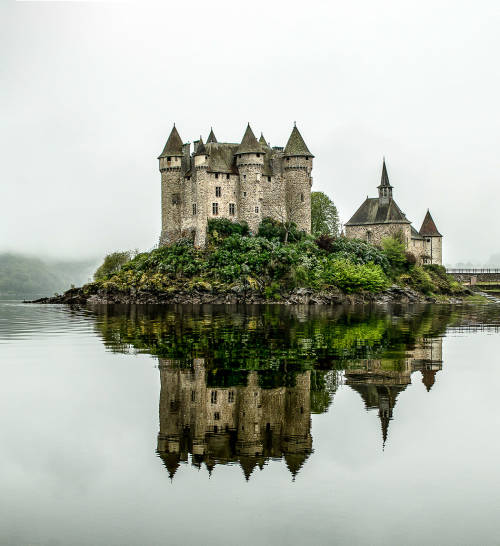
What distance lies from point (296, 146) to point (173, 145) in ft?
52.3

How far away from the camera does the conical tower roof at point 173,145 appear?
79.6 meters

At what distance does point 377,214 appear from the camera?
95750mm

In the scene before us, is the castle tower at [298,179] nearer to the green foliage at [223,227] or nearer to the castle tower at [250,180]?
the castle tower at [250,180]

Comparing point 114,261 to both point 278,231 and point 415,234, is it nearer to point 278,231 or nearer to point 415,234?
point 278,231

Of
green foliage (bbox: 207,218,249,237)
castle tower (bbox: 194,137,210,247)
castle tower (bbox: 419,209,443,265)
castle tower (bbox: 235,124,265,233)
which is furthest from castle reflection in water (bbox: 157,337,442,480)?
castle tower (bbox: 419,209,443,265)

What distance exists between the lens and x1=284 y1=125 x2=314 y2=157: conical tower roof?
8038 centimetres

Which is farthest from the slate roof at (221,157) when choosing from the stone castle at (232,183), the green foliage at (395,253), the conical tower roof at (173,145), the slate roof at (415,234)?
the slate roof at (415,234)

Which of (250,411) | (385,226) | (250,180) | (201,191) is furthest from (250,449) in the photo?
(385,226)

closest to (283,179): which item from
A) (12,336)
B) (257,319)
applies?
(257,319)

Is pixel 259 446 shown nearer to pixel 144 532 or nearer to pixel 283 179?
pixel 144 532

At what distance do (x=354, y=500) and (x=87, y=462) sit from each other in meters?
5.07

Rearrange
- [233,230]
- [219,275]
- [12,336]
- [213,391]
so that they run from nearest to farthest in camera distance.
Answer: [213,391] → [12,336] → [219,275] → [233,230]

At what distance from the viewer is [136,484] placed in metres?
10.6

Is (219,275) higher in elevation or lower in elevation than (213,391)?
higher
